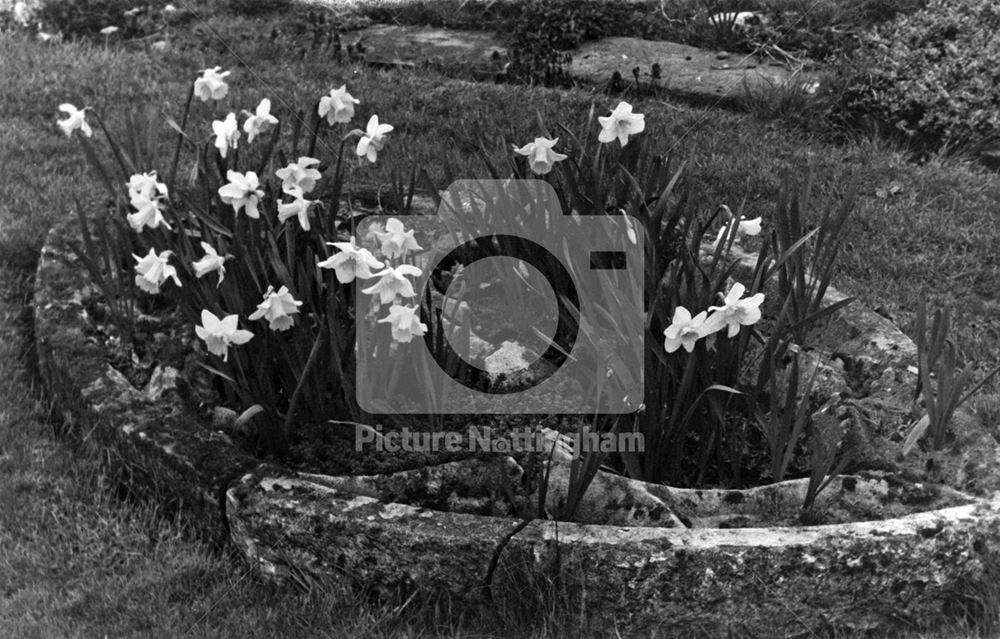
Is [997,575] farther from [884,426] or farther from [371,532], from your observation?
[371,532]

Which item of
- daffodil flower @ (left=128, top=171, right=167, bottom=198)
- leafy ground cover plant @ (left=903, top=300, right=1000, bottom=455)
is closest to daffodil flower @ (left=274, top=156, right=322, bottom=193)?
daffodil flower @ (left=128, top=171, right=167, bottom=198)

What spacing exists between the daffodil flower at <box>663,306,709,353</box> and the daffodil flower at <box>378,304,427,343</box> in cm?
63

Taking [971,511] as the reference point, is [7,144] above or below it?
above

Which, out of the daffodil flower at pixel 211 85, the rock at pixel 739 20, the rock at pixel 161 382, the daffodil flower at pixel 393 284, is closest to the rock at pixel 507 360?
the daffodil flower at pixel 393 284

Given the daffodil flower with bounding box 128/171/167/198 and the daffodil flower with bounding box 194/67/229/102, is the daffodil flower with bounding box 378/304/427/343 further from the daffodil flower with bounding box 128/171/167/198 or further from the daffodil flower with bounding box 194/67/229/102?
the daffodil flower with bounding box 194/67/229/102

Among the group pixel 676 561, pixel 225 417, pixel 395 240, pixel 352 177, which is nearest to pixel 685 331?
pixel 676 561

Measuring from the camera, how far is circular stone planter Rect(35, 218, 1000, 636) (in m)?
2.74

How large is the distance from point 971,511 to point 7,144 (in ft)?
14.2

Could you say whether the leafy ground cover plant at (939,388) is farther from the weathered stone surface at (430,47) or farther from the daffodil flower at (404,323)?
the weathered stone surface at (430,47)

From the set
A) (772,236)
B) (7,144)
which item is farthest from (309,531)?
(7,144)

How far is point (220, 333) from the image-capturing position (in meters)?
3.06

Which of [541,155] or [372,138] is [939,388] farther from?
[372,138]

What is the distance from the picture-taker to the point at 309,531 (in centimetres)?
288

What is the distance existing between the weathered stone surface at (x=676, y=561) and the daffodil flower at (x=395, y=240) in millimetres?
734
